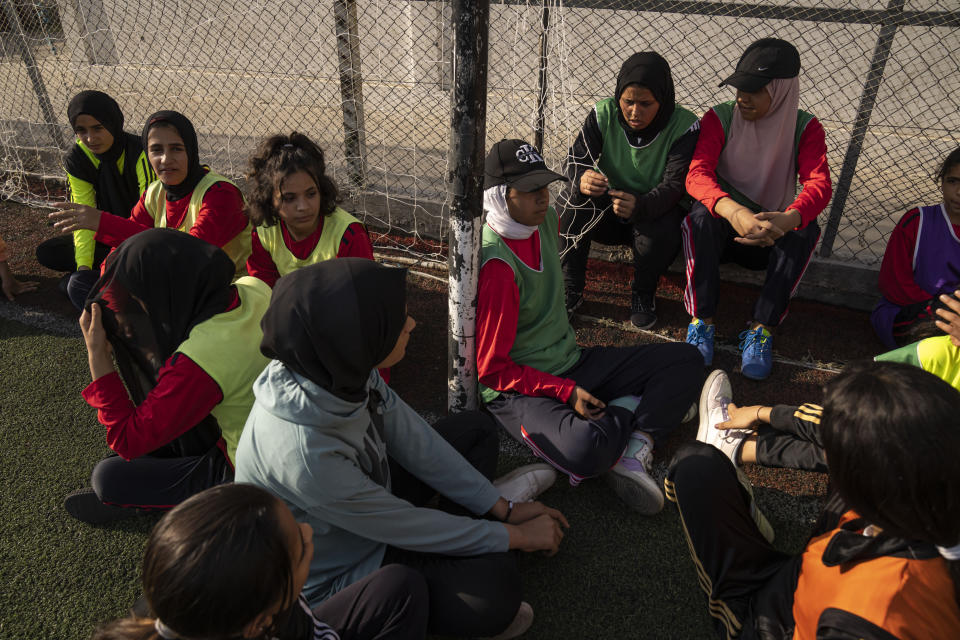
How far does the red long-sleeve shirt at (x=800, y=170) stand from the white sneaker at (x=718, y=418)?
2.88 ft

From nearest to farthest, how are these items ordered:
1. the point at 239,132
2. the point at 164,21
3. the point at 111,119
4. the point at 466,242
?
1. the point at 466,242
2. the point at 111,119
3. the point at 239,132
4. the point at 164,21

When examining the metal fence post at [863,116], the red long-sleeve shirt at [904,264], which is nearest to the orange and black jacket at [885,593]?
the red long-sleeve shirt at [904,264]

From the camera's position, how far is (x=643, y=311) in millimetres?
3582

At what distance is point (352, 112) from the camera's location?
4.34m

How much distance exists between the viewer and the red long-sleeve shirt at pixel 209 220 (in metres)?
3.27

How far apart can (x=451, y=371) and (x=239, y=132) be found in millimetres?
3735

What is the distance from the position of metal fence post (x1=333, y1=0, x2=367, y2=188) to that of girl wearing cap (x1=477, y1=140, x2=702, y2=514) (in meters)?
1.94

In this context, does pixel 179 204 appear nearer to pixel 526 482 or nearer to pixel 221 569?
pixel 526 482

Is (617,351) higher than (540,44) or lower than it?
lower

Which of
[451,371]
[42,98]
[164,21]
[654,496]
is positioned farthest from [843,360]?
[164,21]

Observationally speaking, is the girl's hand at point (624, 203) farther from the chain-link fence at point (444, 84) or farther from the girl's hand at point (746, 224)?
the chain-link fence at point (444, 84)

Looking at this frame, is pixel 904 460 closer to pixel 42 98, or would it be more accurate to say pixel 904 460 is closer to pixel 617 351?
pixel 617 351

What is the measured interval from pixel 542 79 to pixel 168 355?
8.02 ft

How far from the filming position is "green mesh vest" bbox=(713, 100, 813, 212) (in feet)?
10.9
